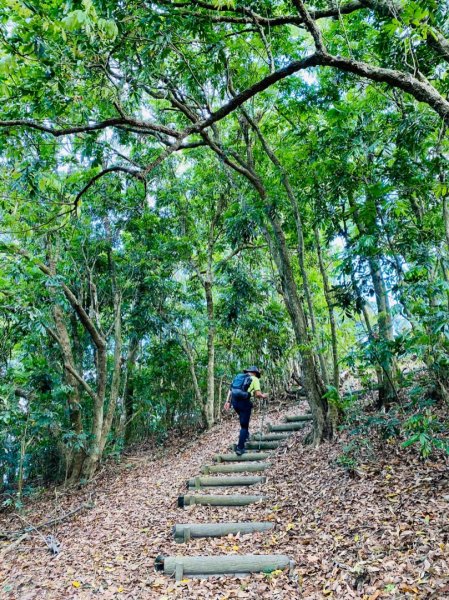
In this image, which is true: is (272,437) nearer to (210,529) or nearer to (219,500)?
(219,500)

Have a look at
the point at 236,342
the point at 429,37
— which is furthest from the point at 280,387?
the point at 429,37

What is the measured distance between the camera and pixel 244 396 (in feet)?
26.6

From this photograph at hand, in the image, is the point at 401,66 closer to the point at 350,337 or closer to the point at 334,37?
the point at 334,37

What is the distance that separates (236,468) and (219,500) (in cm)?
134

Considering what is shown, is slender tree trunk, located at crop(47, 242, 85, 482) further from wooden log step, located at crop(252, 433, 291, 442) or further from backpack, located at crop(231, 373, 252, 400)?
wooden log step, located at crop(252, 433, 291, 442)

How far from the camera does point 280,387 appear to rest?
12562 millimetres

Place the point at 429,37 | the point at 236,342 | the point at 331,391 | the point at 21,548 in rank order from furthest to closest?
the point at 236,342
the point at 331,391
the point at 21,548
the point at 429,37

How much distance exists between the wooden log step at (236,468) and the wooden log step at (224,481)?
416 millimetres

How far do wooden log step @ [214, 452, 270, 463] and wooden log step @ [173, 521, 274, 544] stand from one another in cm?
259

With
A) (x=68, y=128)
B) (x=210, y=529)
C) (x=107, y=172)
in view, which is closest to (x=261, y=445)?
(x=210, y=529)

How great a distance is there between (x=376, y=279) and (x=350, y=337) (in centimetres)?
671

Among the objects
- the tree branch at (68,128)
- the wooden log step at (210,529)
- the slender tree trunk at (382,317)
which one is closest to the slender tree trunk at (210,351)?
the slender tree trunk at (382,317)

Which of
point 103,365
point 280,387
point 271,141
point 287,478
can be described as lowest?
point 287,478

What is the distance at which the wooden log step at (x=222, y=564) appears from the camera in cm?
416
